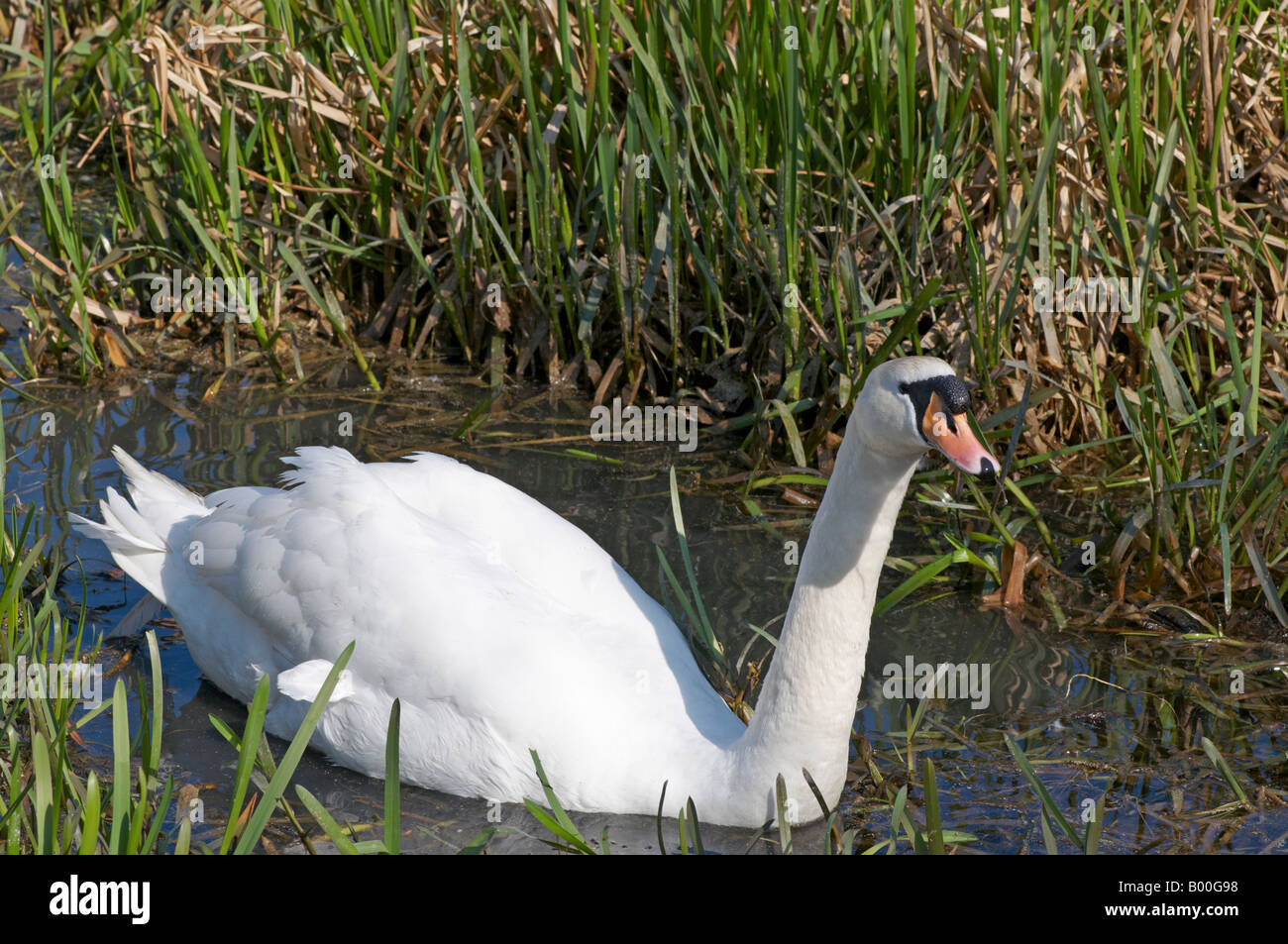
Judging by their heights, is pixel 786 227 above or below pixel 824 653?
above

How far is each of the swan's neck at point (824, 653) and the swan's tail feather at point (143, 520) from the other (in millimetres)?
2002

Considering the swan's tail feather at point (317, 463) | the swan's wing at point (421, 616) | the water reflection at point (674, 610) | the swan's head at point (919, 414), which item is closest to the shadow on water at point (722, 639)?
the water reflection at point (674, 610)

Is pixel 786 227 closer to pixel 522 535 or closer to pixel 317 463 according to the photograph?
pixel 522 535

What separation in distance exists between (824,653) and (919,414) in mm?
769

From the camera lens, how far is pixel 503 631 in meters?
4.03

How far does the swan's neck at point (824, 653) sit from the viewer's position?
3545 mm

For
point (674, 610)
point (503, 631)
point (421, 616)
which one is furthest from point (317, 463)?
point (674, 610)

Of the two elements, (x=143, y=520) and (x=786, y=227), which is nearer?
(x=143, y=520)

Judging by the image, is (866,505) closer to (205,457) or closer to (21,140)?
(205,457)

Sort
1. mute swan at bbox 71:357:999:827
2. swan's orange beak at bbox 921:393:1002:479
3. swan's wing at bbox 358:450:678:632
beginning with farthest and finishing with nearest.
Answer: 1. swan's wing at bbox 358:450:678:632
2. mute swan at bbox 71:357:999:827
3. swan's orange beak at bbox 921:393:1002:479

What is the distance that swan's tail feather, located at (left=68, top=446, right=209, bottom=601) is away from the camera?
4703 mm

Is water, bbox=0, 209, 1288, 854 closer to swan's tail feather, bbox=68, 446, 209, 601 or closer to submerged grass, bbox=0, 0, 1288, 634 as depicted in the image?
submerged grass, bbox=0, 0, 1288, 634

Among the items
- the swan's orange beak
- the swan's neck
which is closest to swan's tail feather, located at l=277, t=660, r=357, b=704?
the swan's neck
